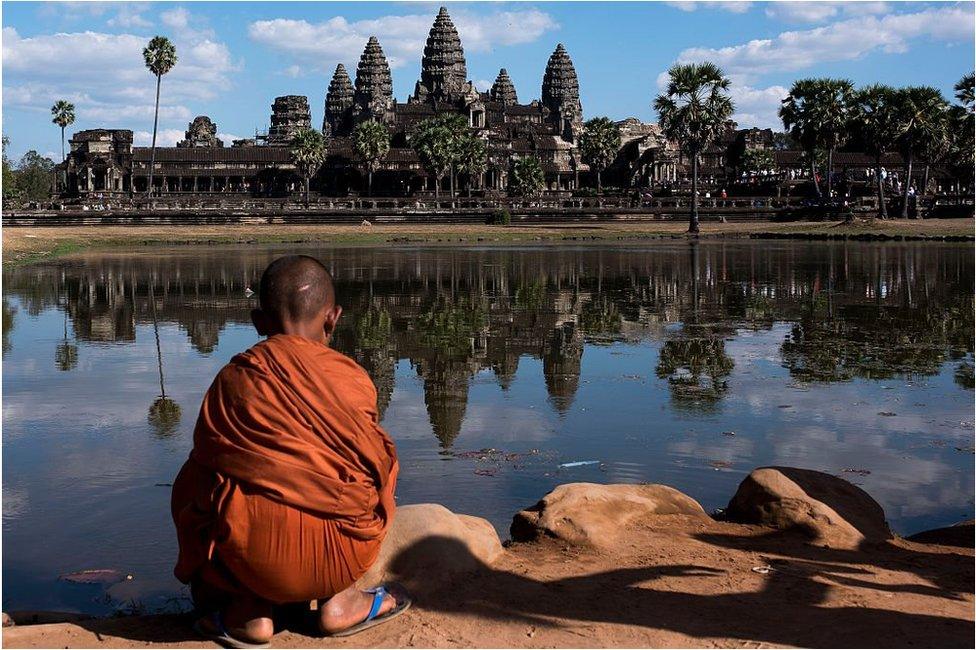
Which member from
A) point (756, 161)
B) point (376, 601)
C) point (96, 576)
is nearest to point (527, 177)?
point (756, 161)

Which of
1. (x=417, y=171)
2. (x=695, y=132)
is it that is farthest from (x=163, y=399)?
(x=417, y=171)

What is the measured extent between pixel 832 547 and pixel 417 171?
94526 millimetres

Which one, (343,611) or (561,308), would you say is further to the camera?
(561,308)

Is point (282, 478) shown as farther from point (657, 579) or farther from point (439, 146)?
point (439, 146)

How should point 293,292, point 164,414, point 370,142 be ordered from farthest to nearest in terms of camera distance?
point 370,142 → point 164,414 → point 293,292

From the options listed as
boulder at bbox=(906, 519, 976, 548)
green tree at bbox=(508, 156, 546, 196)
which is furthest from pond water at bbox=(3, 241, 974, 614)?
green tree at bbox=(508, 156, 546, 196)

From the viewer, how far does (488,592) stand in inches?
222

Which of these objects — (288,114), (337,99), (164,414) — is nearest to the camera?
(164,414)

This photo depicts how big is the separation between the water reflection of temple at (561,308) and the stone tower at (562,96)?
95934mm

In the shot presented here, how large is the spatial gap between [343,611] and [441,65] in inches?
4731

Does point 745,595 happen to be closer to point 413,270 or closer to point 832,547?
point 832,547

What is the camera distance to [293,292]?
519cm

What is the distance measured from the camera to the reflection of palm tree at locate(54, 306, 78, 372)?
14.6 m

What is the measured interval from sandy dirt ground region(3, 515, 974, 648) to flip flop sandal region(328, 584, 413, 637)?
0.11ft
